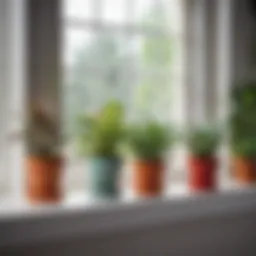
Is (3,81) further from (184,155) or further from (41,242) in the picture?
(184,155)

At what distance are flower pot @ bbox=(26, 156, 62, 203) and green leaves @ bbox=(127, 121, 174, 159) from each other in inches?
9.1

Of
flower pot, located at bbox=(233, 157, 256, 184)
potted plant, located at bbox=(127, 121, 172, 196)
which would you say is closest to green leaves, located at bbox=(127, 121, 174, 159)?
potted plant, located at bbox=(127, 121, 172, 196)

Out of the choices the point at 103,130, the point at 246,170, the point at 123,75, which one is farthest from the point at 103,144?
the point at 246,170

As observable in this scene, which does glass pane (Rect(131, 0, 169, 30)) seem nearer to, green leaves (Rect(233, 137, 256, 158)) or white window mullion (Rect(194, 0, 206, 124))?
white window mullion (Rect(194, 0, 206, 124))

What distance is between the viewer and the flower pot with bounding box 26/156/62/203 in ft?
4.94

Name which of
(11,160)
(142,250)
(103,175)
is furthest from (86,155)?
(142,250)

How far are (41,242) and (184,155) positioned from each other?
626 mm

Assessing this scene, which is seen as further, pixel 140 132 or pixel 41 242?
pixel 140 132

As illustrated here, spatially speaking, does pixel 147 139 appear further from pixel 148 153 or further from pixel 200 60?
pixel 200 60

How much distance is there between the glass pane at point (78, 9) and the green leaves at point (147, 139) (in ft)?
1.23

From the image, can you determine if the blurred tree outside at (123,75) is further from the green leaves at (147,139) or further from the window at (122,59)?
the green leaves at (147,139)

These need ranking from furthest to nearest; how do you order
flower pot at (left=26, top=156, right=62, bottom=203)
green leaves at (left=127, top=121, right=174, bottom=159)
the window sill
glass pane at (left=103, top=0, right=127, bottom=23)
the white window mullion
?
the white window mullion < glass pane at (left=103, top=0, right=127, bottom=23) < green leaves at (left=127, top=121, right=174, bottom=159) < flower pot at (left=26, top=156, right=62, bottom=203) < the window sill

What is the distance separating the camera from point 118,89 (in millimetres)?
1799

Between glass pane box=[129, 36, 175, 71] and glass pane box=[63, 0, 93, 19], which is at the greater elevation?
glass pane box=[63, 0, 93, 19]
